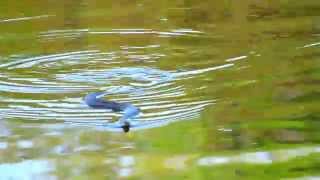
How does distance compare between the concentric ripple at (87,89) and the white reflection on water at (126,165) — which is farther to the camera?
the concentric ripple at (87,89)

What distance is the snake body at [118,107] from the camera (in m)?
2.85

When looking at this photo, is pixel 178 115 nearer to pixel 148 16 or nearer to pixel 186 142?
pixel 186 142

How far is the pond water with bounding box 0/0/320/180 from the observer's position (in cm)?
255

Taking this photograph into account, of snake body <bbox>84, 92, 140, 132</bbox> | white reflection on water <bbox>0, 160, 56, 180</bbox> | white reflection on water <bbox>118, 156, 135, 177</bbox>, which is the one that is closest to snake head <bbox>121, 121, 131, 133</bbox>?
snake body <bbox>84, 92, 140, 132</bbox>

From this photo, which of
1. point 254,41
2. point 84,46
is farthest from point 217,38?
point 84,46

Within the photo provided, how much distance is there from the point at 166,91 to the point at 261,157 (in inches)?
28.6

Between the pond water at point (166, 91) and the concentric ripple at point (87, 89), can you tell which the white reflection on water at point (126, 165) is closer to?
the pond water at point (166, 91)

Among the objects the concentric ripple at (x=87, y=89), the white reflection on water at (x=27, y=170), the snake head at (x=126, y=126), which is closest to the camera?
the white reflection on water at (x=27, y=170)

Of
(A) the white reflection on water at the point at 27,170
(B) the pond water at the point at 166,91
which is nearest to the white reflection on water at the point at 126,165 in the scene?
(B) the pond water at the point at 166,91

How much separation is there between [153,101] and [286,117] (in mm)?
471

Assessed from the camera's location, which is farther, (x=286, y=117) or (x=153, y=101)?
(x=153, y=101)

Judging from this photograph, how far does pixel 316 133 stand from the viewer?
2734 millimetres

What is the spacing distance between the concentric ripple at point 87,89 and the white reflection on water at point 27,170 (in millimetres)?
348

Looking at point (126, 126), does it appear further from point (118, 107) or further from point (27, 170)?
point (27, 170)
